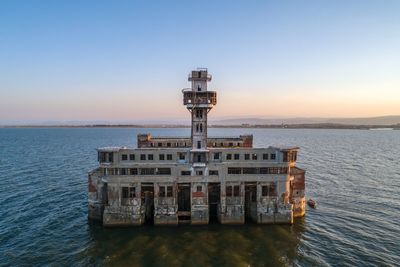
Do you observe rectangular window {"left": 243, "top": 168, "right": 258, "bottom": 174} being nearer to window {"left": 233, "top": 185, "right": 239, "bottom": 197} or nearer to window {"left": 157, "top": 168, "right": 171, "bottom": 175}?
window {"left": 233, "top": 185, "right": 239, "bottom": 197}

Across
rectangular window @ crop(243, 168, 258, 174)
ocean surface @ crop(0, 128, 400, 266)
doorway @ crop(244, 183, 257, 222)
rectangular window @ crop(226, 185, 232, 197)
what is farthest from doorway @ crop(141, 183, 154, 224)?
doorway @ crop(244, 183, 257, 222)

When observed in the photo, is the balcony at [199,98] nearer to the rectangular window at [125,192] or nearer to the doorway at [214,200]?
the doorway at [214,200]

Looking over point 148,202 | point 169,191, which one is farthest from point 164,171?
point 148,202

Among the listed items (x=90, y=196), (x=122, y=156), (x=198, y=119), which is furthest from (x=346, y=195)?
(x=90, y=196)

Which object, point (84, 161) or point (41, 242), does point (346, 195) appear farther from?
point (84, 161)

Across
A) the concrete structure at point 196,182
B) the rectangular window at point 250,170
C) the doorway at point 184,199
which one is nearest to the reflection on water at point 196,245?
the concrete structure at point 196,182
